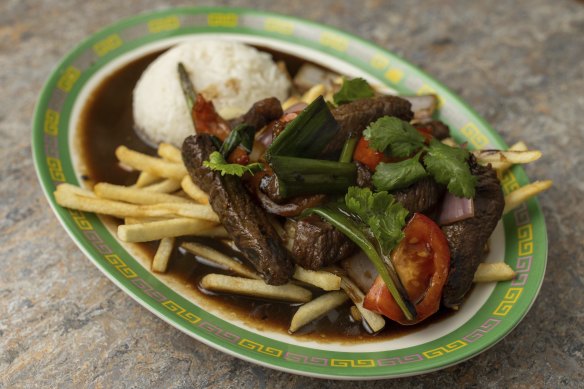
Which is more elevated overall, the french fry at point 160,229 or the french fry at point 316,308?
the french fry at point 160,229

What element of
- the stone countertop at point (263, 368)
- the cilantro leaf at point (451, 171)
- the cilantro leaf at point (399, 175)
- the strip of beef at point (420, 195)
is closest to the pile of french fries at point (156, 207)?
the stone countertop at point (263, 368)

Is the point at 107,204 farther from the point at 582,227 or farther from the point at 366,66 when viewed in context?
the point at 582,227

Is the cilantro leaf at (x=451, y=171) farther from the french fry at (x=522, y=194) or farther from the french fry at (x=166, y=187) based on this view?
the french fry at (x=166, y=187)

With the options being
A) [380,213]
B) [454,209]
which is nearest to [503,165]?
[454,209]

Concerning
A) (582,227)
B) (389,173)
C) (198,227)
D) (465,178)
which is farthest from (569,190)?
(198,227)

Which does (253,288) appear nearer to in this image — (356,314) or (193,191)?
(356,314)

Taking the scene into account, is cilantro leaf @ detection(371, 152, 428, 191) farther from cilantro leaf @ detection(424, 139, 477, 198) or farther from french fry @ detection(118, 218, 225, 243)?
french fry @ detection(118, 218, 225, 243)
